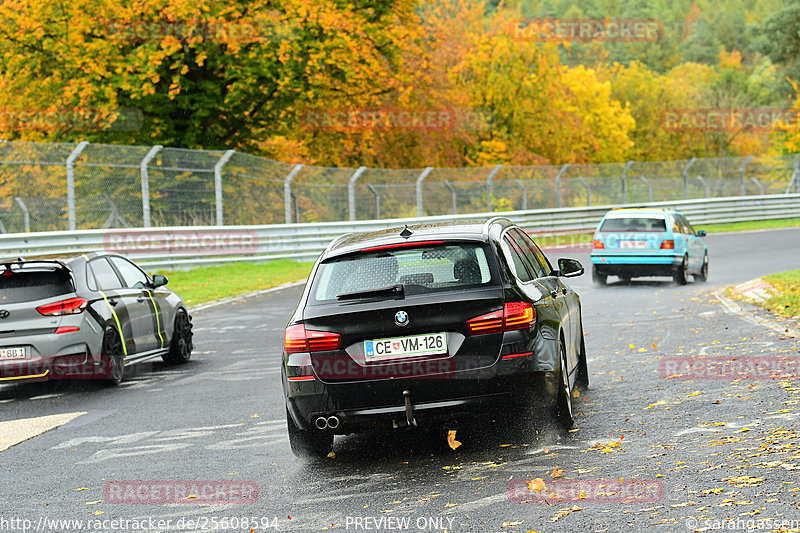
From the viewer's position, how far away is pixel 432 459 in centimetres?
677

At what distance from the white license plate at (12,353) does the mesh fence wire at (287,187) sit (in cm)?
1300

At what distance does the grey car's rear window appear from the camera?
20.3 metres

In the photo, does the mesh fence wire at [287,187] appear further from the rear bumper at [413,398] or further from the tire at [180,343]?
the rear bumper at [413,398]

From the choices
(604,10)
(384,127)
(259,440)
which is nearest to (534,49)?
(384,127)

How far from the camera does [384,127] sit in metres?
43.0

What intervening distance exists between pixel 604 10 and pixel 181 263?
146 m

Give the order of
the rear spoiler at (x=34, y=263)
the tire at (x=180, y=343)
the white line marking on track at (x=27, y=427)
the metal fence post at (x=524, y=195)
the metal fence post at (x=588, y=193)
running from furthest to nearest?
the metal fence post at (x=588, y=193)
the metal fence post at (x=524, y=195)
the tire at (x=180, y=343)
the rear spoiler at (x=34, y=263)
the white line marking on track at (x=27, y=427)

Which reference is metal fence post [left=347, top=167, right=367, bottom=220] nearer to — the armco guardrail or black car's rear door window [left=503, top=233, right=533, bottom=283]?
the armco guardrail

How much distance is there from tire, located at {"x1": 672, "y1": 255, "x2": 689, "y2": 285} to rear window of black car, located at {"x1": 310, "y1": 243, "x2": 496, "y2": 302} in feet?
45.8

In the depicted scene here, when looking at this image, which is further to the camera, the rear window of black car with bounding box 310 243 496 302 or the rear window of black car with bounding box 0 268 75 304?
the rear window of black car with bounding box 0 268 75 304

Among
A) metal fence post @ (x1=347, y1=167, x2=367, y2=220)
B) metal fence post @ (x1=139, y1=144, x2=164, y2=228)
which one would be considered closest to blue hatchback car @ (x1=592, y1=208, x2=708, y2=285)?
metal fence post @ (x1=139, y1=144, x2=164, y2=228)

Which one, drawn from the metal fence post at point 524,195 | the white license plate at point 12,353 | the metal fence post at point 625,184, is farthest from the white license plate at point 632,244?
the metal fence post at point 625,184

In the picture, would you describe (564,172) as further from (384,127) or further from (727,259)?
(727,259)

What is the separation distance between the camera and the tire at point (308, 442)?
270 inches
